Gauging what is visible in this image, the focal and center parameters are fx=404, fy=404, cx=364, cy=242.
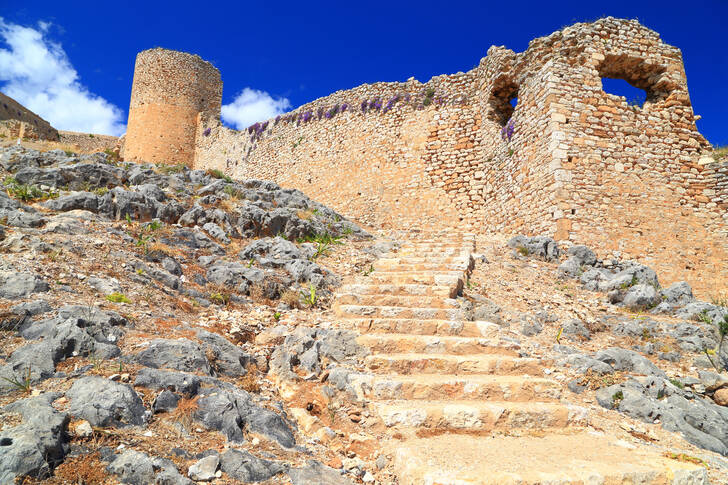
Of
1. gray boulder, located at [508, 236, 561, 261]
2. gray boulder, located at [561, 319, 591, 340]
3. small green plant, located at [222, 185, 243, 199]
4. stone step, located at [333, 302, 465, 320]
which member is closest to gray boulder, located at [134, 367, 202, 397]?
stone step, located at [333, 302, 465, 320]

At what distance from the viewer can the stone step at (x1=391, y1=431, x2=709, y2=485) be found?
2.76 m

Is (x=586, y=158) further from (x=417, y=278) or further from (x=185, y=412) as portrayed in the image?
(x=185, y=412)

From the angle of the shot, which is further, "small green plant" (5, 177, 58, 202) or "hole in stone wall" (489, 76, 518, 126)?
"hole in stone wall" (489, 76, 518, 126)

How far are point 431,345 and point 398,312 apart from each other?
80 cm

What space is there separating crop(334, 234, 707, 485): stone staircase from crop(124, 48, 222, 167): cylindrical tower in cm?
2000

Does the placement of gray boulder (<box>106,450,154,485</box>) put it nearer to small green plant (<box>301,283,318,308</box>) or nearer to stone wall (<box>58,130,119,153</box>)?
small green plant (<box>301,283,318,308</box>)

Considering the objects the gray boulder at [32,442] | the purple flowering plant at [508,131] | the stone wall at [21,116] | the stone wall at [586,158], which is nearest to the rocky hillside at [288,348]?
the gray boulder at [32,442]

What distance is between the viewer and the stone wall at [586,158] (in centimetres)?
902

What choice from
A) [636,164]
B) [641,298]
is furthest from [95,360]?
[636,164]

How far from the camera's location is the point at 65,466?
2215mm

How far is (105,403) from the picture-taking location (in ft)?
8.88

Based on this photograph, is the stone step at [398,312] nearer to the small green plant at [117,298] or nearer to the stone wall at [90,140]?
the small green plant at [117,298]

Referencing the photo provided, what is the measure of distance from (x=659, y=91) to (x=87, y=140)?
1315 inches

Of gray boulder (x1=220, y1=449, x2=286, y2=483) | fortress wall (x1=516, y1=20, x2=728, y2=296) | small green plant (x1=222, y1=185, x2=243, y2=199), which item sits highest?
fortress wall (x1=516, y1=20, x2=728, y2=296)
